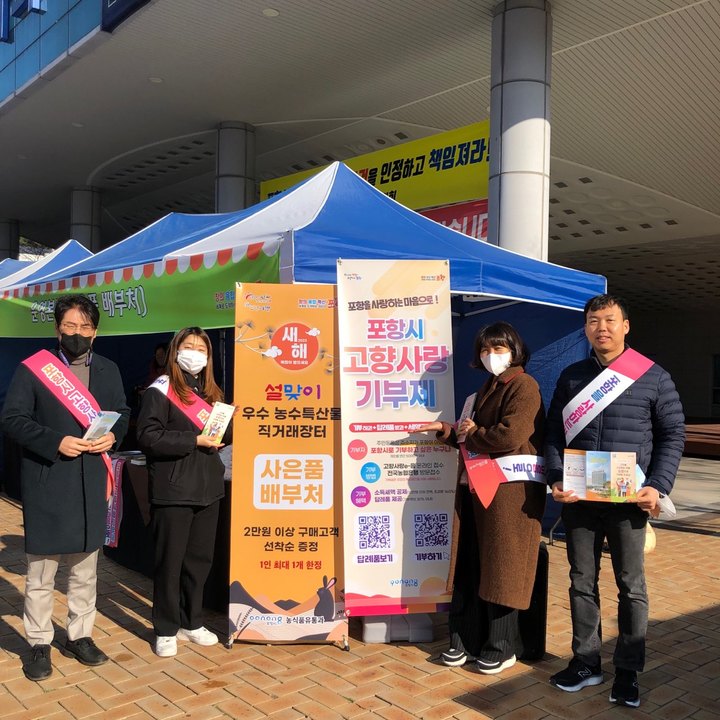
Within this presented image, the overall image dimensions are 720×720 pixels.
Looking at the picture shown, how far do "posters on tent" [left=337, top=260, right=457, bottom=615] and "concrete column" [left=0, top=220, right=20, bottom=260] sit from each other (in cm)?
2277

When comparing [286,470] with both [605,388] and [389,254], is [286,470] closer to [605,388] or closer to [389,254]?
[389,254]

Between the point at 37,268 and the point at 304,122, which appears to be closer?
the point at 37,268

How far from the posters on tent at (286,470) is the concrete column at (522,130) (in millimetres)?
5098

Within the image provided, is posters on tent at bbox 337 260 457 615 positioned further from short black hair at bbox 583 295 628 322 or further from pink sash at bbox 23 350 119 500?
pink sash at bbox 23 350 119 500

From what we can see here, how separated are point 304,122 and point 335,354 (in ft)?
34.4

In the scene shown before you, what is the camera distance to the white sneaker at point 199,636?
3.84m

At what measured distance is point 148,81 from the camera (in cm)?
1191

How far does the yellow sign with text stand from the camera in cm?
925

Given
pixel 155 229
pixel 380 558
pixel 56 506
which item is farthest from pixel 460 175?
pixel 56 506

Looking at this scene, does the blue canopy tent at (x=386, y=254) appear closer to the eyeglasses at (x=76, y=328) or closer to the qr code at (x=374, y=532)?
the eyeglasses at (x=76, y=328)

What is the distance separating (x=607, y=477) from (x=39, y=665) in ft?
8.97

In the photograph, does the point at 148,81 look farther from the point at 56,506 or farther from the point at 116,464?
the point at 56,506

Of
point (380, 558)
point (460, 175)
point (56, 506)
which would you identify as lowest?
point (380, 558)

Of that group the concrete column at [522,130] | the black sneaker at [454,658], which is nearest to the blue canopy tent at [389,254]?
the black sneaker at [454,658]
